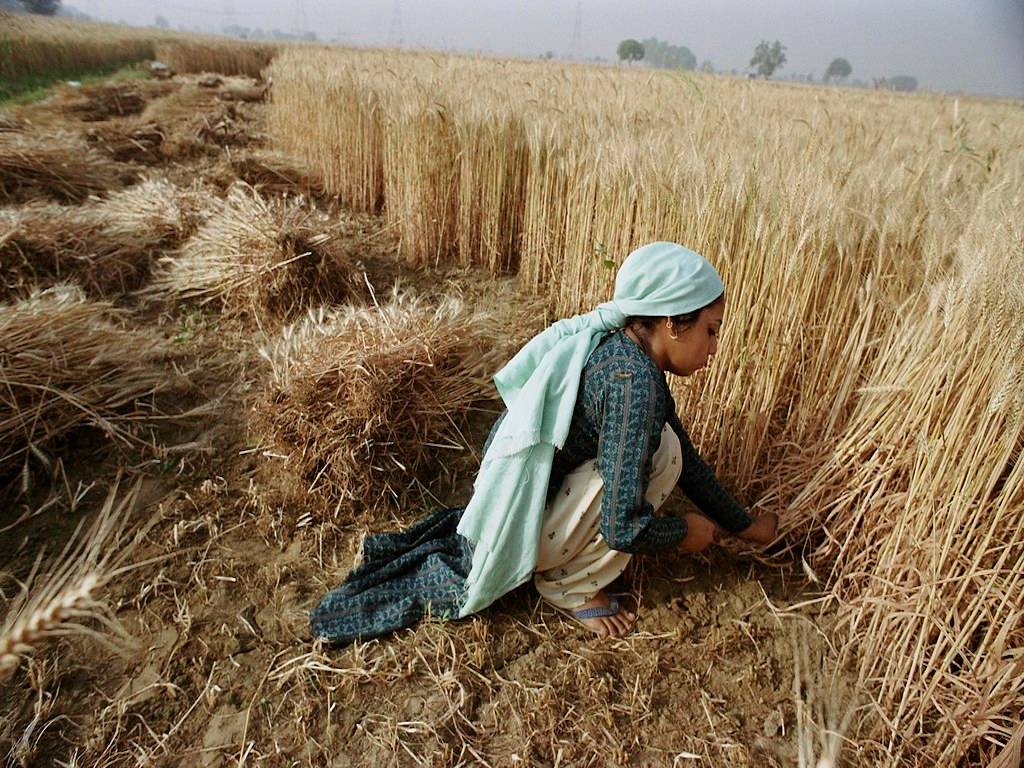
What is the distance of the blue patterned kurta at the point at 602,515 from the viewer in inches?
54.9

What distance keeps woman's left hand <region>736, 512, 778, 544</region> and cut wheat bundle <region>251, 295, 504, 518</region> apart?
104 centimetres

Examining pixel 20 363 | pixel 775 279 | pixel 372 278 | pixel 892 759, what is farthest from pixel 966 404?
pixel 372 278

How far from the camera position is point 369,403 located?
83.9 inches

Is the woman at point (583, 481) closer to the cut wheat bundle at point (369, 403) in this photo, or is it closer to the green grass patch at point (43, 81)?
the cut wheat bundle at point (369, 403)

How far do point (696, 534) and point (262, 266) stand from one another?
8.44ft

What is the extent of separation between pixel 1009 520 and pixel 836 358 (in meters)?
0.63

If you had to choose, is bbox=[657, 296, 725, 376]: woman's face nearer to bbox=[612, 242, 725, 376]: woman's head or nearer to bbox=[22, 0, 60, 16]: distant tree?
bbox=[612, 242, 725, 376]: woman's head

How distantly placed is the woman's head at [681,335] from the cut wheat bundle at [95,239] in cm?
297

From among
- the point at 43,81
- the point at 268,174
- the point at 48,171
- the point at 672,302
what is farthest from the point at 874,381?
the point at 43,81

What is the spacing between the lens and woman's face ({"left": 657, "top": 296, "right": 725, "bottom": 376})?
4.65 ft

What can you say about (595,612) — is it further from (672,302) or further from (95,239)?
(95,239)

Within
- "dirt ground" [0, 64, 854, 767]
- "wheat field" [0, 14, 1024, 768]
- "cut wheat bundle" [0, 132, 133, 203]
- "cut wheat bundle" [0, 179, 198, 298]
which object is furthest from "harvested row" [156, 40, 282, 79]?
"dirt ground" [0, 64, 854, 767]

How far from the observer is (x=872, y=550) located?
154 cm

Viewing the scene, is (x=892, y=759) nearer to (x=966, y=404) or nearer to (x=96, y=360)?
(x=966, y=404)
